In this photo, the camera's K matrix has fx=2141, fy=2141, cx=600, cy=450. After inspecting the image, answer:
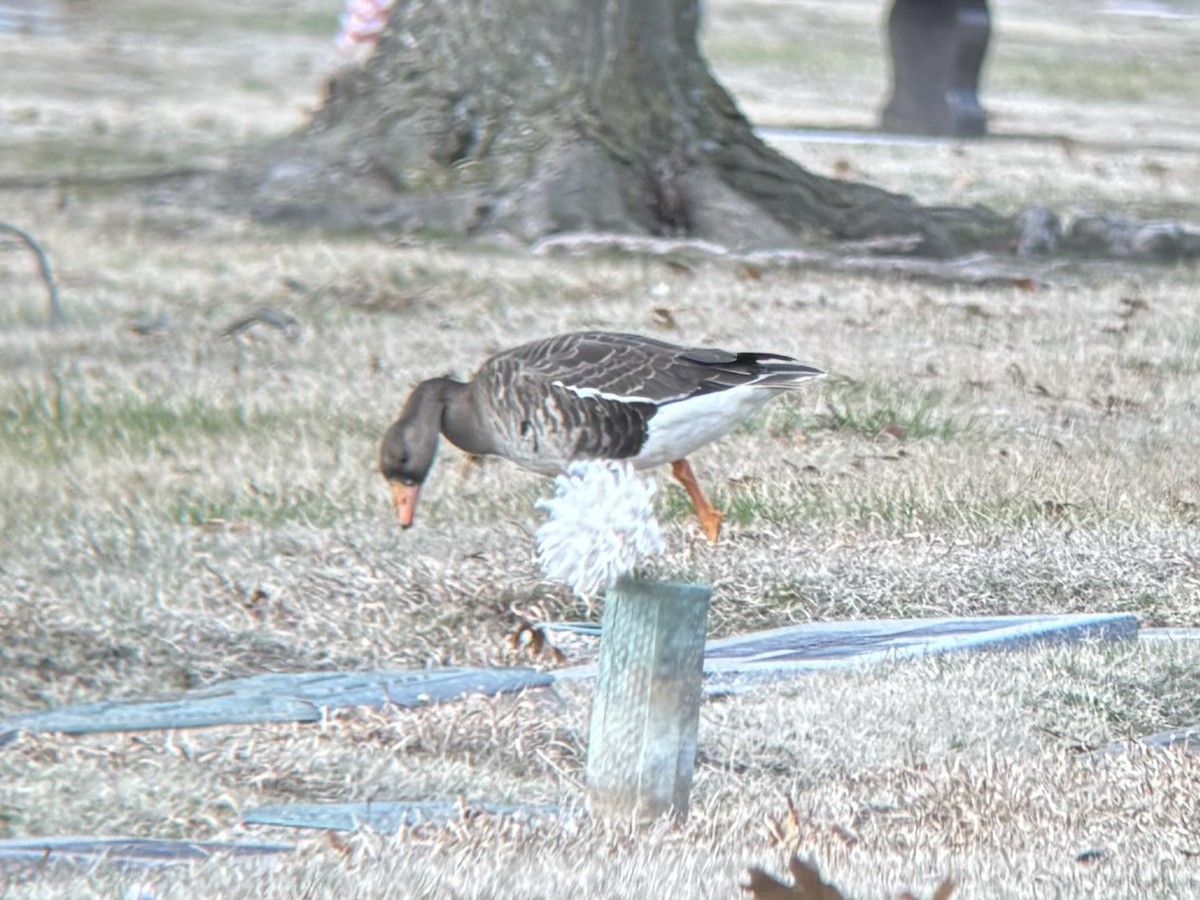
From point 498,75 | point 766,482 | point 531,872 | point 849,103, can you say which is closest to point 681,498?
point 766,482

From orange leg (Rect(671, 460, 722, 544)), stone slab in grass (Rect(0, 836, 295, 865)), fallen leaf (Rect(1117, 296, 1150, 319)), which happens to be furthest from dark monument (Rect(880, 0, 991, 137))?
stone slab in grass (Rect(0, 836, 295, 865))

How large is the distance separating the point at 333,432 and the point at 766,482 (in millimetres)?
1662

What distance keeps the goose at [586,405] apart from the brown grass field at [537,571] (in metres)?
0.31

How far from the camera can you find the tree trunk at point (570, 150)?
40.3ft

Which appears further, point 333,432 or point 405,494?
point 333,432

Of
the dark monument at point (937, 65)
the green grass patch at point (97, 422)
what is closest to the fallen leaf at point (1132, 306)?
the green grass patch at point (97, 422)

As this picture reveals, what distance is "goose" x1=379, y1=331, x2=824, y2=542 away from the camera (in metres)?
5.61

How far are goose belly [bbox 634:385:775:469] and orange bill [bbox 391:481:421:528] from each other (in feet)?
2.14

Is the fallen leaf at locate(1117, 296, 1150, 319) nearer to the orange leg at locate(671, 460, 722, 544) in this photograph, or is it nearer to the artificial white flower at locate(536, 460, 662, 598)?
Answer: the orange leg at locate(671, 460, 722, 544)

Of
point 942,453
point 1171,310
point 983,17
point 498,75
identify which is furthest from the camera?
point 983,17

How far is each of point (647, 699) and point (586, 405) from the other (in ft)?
5.59

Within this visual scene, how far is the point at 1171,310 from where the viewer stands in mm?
10680

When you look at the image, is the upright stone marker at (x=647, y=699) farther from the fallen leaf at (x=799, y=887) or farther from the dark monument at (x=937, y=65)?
the dark monument at (x=937, y=65)

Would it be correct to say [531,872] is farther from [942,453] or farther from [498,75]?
[498,75]
